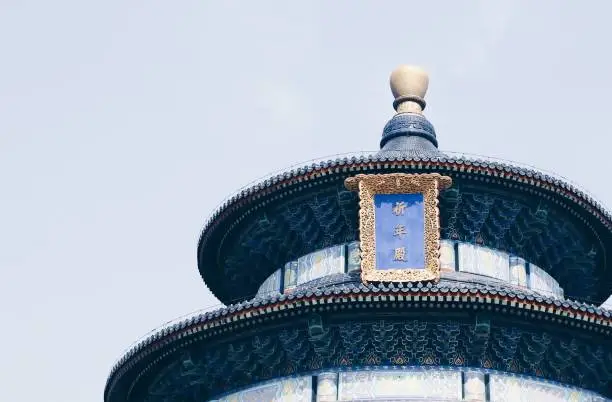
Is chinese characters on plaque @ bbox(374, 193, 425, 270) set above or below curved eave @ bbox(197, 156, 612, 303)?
below

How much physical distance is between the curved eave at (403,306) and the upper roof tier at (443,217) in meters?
3.48

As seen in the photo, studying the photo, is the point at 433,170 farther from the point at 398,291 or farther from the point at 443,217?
the point at 398,291

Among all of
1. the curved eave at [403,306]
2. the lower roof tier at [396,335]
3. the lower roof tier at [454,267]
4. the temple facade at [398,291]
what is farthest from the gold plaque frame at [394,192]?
the curved eave at [403,306]

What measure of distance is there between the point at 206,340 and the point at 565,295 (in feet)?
30.1

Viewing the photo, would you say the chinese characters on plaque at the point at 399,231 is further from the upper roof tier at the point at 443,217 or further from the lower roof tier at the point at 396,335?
the lower roof tier at the point at 396,335

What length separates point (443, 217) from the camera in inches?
1139

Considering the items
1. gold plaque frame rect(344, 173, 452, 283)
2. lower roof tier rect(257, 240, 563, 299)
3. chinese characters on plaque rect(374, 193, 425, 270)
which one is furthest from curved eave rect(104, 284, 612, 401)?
lower roof tier rect(257, 240, 563, 299)

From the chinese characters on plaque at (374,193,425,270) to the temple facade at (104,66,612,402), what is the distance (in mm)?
28

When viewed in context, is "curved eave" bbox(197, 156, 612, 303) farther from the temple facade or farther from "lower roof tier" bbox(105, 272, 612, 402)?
"lower roof tier" bbox(105, 272, 612, 402)

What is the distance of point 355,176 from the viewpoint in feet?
92.4

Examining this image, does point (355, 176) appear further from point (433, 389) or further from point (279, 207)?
point (433, 389)

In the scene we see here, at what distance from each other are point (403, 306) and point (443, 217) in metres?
3.91

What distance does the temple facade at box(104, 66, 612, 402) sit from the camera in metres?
25.7

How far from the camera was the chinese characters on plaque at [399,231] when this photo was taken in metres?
27.6
